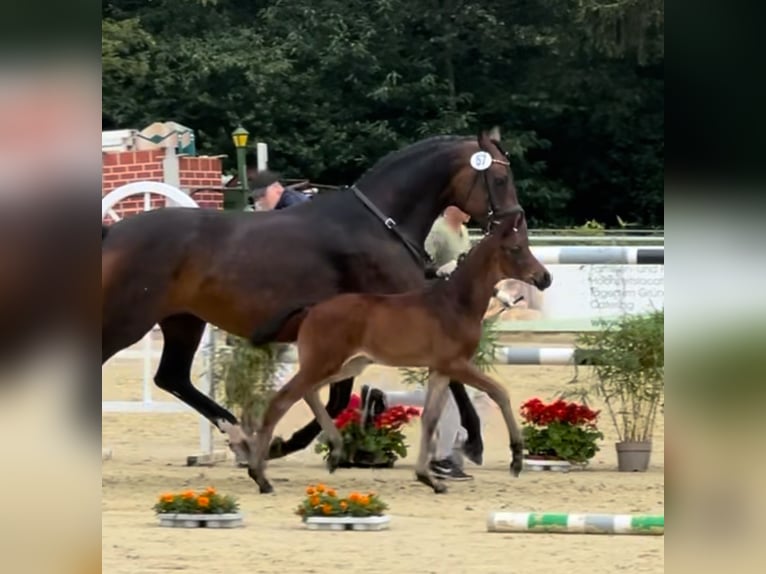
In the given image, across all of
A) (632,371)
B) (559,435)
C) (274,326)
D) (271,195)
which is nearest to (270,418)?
(274,326)

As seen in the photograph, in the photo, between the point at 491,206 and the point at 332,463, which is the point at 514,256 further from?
the point at 332,463

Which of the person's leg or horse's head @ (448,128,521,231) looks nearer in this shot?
horse's head @ (448,128,521,231)

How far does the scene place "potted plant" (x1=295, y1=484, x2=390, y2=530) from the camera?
18.1 feet

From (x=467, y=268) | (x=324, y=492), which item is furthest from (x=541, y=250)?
(x=324, y=492)

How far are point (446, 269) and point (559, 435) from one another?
1057mm

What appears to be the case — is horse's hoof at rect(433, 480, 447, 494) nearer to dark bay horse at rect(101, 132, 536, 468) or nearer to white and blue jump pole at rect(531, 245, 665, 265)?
dark bay horse at rect(101, 132, 536, 468)

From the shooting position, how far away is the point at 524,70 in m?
25.9

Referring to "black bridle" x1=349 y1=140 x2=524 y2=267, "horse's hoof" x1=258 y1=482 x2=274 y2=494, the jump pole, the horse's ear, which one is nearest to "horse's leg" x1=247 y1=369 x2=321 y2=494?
"horse's hoof" x1=258 y1=482 x2=274 y2=494

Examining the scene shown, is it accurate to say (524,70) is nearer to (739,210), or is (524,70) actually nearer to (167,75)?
(167,75)

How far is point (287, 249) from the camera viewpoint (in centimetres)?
718

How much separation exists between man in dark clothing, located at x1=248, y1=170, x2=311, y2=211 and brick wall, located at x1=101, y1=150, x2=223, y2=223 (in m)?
5.57

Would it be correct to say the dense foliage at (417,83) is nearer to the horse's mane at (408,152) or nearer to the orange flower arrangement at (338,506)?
the horse's mane at (408,152)

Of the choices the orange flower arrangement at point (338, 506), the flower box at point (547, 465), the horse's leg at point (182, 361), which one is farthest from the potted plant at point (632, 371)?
the orange flower arrangement at point (338, 506)

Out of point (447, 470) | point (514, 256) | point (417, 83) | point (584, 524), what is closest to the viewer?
point (584, 524)
